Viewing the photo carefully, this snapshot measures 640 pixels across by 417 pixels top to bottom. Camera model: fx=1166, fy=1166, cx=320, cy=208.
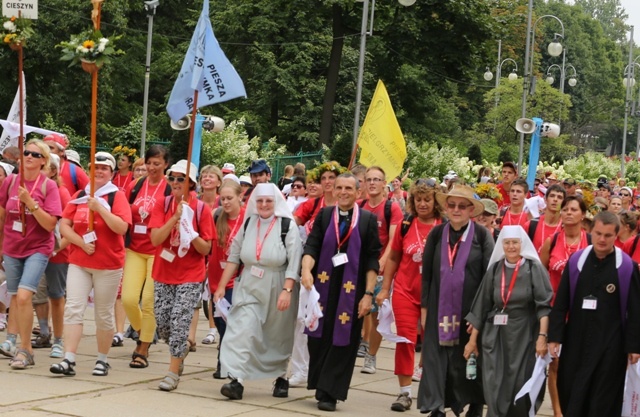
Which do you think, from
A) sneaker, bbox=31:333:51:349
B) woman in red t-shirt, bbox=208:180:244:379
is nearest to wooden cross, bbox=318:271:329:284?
woman in red t-shirt, bbox=208:180:244:379

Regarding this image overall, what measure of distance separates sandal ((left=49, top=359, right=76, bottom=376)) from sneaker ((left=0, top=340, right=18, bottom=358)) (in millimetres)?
1051

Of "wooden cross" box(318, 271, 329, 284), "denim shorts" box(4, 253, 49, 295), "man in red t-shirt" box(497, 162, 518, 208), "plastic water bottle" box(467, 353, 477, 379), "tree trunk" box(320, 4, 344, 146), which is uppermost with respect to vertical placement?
"tree trunk" box(320, 4, 344, 146)

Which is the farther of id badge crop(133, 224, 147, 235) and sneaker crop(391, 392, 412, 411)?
id badge crop(133, 224, 147, 235)

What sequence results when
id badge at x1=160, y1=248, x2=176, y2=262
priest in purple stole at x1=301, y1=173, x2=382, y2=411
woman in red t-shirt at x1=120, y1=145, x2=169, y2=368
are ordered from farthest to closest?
woman in red t-shirt at x1=120, y1=145, x2=169, y2=368
id badge at x1=160, y1=248, x2=176, y2=262
priest in purple stole at x1=301, y1=173, x2=382, y2=411

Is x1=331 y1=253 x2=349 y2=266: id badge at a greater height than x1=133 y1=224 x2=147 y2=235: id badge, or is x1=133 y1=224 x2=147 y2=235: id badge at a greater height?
x1=133 y1=224 x2=147 y2=235: id badge

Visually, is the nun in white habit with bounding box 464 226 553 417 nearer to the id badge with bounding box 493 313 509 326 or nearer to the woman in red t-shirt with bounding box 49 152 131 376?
the id badge with bounding box 493 313 509 326

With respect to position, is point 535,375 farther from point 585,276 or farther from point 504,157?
point 504,157

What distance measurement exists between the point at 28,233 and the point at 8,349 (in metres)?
1.23

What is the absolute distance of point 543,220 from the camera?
11.2 meters

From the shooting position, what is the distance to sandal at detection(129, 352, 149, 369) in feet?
36.2

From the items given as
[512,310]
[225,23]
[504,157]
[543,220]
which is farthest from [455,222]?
[504,157]

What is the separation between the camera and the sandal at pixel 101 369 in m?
10.3

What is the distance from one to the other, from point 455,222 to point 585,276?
46.3 inches

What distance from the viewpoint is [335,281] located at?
9672 millimetres
